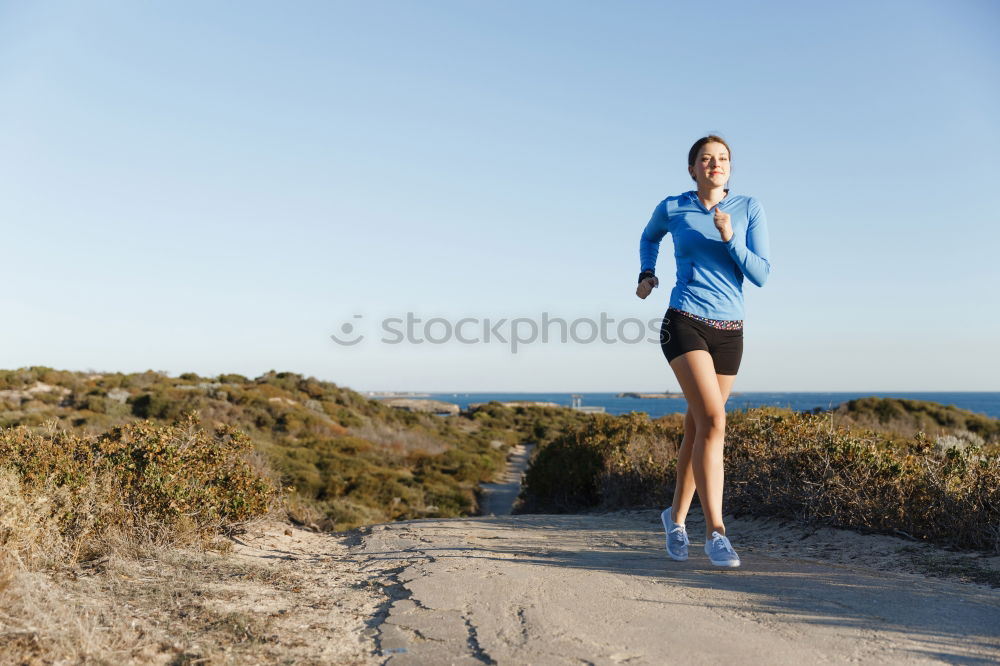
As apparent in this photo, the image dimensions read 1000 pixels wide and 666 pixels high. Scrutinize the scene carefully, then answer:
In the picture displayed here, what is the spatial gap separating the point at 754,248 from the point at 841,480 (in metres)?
2.71

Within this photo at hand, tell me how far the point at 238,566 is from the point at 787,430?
5.24 meters

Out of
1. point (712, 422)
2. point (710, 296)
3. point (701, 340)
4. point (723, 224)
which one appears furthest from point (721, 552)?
point (723, 224)

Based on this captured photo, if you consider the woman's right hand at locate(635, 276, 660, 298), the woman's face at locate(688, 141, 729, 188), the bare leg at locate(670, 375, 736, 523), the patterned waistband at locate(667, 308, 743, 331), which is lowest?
the bare leg at locate(670, 375, 736, 523)

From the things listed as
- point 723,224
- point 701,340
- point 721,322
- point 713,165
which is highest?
point 713,165

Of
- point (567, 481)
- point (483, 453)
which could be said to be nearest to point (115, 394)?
point (483, 453)

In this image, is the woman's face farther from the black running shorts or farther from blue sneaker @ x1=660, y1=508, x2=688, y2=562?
blue sneaker @ x1=660, y1=508, x2=688, y2=562

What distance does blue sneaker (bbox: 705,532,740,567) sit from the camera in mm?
4152

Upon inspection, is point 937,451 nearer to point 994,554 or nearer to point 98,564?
point 994,554

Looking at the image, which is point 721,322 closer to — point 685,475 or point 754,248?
point 754,248

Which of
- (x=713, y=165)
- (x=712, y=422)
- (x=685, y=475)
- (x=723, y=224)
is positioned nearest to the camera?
(x=723, y=224)

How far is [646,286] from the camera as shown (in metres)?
4.26

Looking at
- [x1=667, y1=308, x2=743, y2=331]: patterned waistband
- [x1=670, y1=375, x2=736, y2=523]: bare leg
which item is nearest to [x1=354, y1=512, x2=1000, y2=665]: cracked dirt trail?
[x1=670, y1=375, x2=736, y2=523]: bare leg

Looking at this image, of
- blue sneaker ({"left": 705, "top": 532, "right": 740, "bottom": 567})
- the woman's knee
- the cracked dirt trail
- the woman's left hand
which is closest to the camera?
the cracked dirt trail

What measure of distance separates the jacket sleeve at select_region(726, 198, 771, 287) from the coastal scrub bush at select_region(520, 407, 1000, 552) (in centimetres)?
238
